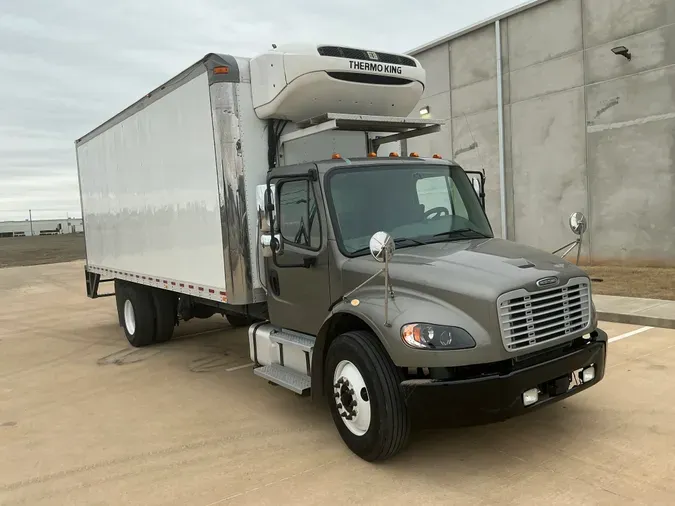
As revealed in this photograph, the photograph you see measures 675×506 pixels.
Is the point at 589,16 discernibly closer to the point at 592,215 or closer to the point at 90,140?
the point at 592,215

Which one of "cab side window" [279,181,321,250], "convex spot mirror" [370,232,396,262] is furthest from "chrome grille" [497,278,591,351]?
"cab side window" [279,181,321,250]

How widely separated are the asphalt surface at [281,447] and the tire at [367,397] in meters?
0.20

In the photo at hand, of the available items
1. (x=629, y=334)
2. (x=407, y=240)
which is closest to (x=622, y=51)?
(x=629, y=334)

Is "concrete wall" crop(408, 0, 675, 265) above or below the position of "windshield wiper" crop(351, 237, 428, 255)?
above

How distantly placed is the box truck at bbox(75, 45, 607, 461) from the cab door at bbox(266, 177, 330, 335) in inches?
0.7

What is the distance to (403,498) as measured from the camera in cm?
383

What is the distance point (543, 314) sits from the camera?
4133 millimetres

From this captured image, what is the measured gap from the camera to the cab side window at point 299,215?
5082 mm

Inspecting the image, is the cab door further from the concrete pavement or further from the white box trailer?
the concrete pavement

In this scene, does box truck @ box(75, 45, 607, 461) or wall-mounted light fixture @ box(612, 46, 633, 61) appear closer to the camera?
box truck @ box(75, 45, 607, 461)

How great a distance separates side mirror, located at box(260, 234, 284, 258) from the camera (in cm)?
536

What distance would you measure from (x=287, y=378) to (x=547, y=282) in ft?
7.96

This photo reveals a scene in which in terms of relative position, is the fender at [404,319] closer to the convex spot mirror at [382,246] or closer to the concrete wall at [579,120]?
the convex spot mirror at [382,246]

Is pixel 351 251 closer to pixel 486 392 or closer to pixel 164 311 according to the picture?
pixel 486 392
